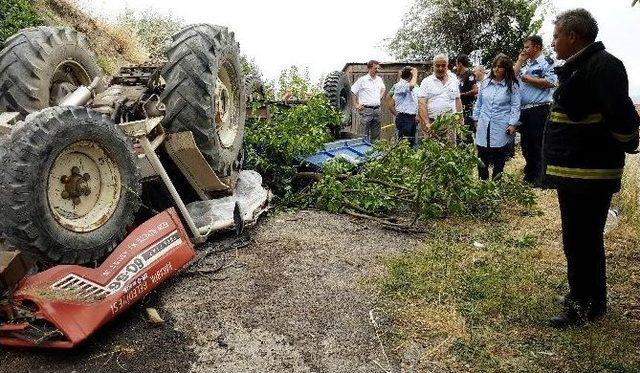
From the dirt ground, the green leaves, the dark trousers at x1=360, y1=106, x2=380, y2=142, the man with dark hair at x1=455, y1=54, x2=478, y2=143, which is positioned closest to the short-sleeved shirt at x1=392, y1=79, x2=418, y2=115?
the dark trousers at x1=360, y1=106, x2=380, y2=142

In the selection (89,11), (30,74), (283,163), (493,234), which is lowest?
(493,234)

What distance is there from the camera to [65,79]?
13.4ft

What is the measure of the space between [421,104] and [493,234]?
267 cm

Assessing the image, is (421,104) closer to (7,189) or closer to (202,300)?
(202,300)

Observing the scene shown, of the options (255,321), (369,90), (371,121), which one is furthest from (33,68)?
(371,121)

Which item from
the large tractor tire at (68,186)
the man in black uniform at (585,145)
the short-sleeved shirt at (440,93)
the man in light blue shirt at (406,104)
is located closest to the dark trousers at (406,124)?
the man in light blue shirt at (406,104)

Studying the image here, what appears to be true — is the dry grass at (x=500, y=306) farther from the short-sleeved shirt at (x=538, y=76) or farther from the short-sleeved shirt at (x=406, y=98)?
the short-sleeved shirt at (x=406, y=98)

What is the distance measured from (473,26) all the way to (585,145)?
20.9 meters

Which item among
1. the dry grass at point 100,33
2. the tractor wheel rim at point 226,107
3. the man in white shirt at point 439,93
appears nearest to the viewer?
the tractor wheel rim at point 226,107

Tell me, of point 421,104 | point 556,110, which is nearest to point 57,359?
point 556,110

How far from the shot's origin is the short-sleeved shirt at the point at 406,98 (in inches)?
311

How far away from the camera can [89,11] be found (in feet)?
44.1

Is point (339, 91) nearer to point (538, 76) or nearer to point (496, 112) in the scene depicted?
point (496, 112)

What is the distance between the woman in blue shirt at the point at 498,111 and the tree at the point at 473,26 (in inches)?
662
